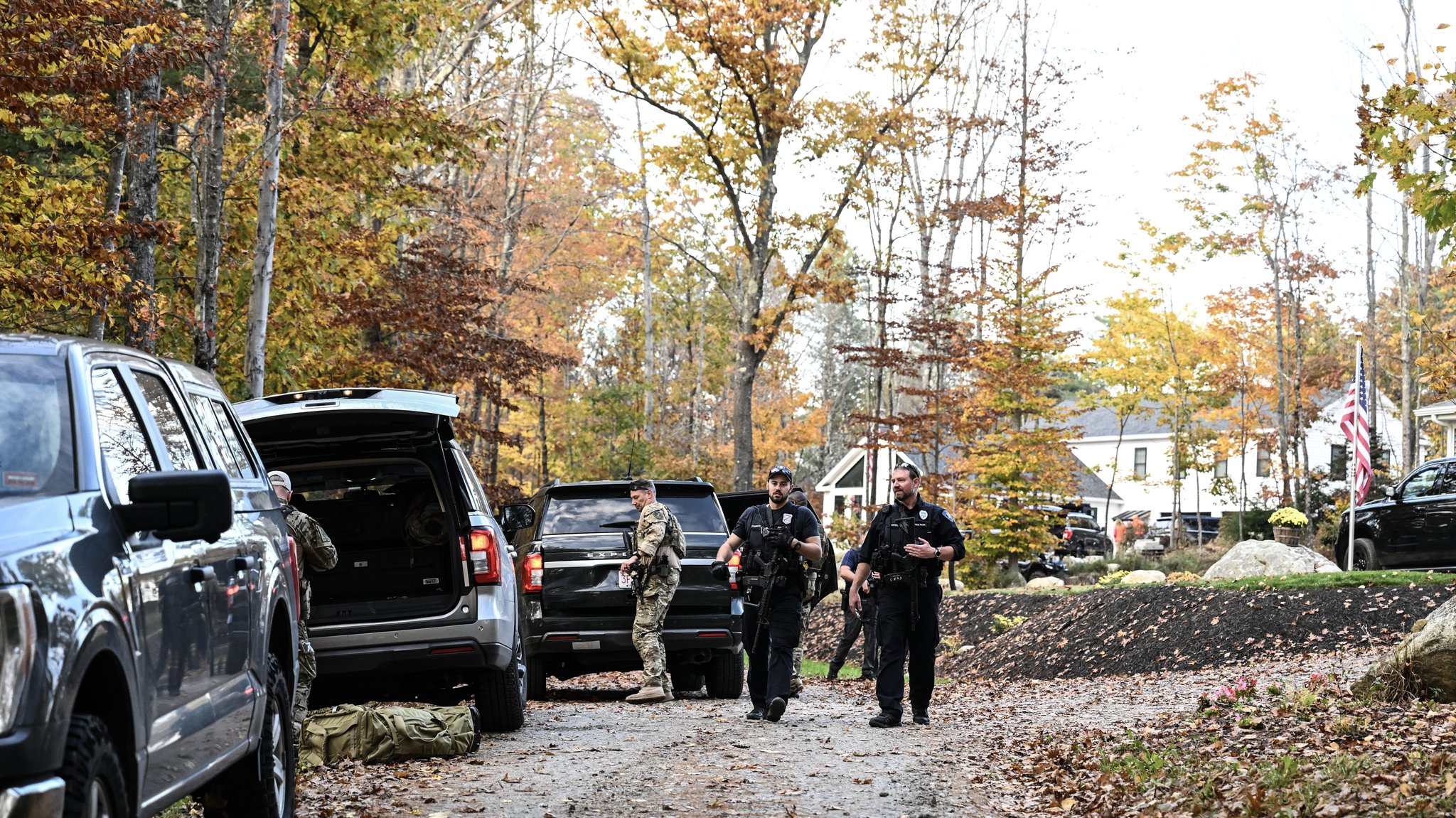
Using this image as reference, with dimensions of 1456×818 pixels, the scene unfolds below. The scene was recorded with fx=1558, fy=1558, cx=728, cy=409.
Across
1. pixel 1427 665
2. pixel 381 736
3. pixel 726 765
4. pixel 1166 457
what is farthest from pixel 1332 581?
pixel 1166 457

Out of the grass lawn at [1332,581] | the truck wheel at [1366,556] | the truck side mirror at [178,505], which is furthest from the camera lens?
the truck wheel at [1366,556]

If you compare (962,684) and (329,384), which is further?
(329,384)

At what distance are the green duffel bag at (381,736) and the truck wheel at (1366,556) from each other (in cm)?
1732

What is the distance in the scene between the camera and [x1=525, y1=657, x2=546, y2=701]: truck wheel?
1366 centimetres

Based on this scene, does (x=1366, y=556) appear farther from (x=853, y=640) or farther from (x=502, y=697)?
(x=502, y=697)

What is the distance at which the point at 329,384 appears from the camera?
23.3 meters

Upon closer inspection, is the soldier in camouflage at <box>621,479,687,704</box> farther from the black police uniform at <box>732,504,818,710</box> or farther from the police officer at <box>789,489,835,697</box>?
the police officer at <box>789,489,835,697</box>

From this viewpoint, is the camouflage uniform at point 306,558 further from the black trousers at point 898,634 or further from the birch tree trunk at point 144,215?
the birch tree trunk at point 144,215

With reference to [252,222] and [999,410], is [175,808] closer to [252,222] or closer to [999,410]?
[252,222]

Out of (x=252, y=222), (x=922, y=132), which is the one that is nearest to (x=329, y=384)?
(x=252, y=222)

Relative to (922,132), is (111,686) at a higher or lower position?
lower

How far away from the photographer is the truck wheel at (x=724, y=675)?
14.1 meters

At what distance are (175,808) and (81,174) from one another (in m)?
17.0

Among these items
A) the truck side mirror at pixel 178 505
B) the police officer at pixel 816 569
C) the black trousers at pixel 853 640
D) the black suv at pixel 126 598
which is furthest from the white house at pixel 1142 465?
the truck side mirror at pixel 178 505
